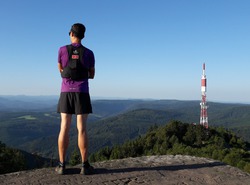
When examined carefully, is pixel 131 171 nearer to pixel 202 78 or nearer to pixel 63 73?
pixel 63 73

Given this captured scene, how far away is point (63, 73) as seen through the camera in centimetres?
701

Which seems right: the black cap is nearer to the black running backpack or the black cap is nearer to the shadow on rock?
the black running backpack

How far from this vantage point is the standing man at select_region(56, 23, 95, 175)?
6.95 m

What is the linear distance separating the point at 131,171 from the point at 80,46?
3.13 meters

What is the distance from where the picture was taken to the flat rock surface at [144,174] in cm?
662

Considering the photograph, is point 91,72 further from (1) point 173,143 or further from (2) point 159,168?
(1) point 173,143

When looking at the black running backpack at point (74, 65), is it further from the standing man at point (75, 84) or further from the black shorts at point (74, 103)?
the black shorts at point (74, 103)

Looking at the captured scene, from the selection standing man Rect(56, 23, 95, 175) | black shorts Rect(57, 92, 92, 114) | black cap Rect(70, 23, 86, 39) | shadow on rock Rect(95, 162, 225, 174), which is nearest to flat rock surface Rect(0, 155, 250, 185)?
shadow on rock Rect(95, 162, 225, 174)

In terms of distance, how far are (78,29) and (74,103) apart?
165cm

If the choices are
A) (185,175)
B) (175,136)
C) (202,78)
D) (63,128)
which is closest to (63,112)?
(63,128)

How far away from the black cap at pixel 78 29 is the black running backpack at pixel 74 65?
0.98ft

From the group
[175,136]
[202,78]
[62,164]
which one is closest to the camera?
[62,164]

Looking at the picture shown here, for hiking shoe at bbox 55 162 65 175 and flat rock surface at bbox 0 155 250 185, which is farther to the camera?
hiking shoe at bbox 55 162 65 175

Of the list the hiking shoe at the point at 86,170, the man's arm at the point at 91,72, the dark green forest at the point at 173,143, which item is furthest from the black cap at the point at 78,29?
the dark green forest at the point at 173,143
